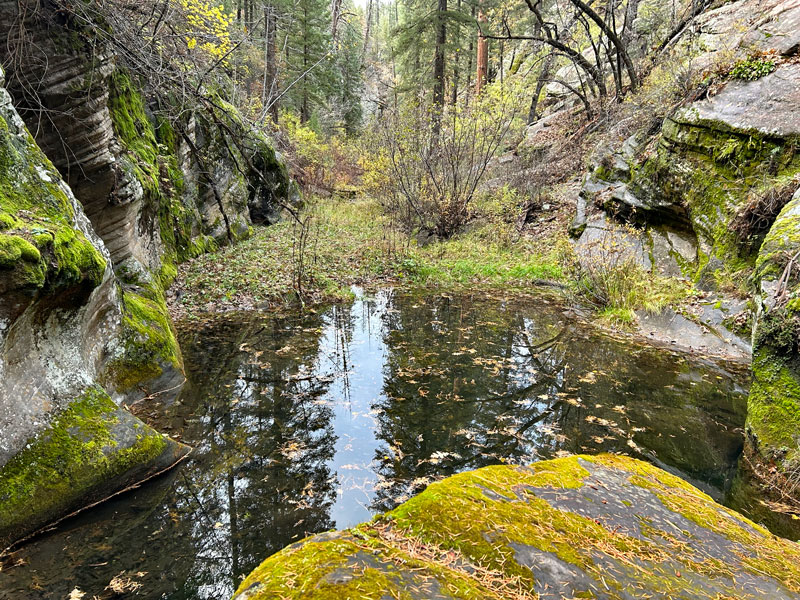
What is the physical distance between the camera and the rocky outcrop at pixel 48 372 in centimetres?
271

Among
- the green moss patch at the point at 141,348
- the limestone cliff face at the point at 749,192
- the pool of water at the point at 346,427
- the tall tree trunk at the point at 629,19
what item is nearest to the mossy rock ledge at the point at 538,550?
the pool of water at the point at 346,427

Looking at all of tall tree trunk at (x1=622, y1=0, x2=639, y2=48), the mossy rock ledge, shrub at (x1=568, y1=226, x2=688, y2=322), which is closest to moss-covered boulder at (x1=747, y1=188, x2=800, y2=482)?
the mossy rock ledge

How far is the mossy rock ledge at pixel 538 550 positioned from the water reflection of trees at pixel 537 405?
1413mm

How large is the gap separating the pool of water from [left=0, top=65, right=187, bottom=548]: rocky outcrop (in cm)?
24

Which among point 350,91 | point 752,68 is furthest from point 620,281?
point 350,91

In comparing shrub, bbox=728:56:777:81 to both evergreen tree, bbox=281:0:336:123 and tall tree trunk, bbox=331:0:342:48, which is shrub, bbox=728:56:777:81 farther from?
evergreen tree, bbox=281:0:336:123

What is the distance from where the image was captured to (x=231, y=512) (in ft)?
9.96

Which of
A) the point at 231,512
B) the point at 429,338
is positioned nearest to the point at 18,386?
the point at 231,512

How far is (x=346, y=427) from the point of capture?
166 inches

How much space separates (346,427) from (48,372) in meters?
2.50

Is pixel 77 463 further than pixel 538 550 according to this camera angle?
Yes

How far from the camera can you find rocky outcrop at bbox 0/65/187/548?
2709mm

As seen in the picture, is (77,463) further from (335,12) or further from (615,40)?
(335,12)

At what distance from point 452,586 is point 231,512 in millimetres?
2259
